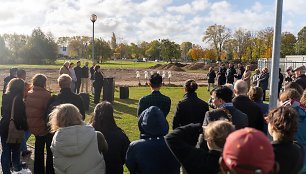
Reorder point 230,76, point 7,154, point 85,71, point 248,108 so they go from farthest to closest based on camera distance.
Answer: point 230,76, point 85,71, point 7,154, point 248,108

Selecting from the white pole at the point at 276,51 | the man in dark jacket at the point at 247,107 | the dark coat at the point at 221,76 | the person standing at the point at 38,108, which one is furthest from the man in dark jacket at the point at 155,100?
the dark coat at the point at 221,76

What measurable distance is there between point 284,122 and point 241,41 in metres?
88.3

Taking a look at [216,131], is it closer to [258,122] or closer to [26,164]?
[258,122]

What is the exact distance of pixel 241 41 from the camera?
88.2 m

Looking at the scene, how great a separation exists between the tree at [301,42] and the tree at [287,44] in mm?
1326

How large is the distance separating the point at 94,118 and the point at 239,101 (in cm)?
219

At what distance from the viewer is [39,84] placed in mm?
5906

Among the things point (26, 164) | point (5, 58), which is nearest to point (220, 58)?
point (5, 58)

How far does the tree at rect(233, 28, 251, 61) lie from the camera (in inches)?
3428

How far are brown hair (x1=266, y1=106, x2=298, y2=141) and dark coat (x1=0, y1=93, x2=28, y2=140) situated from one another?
165 inches

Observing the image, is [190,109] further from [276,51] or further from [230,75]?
[230,75]

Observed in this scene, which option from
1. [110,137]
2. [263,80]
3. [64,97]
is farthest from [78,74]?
[110,137]

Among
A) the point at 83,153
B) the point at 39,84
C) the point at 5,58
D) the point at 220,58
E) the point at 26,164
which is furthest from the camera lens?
the point at 220,58

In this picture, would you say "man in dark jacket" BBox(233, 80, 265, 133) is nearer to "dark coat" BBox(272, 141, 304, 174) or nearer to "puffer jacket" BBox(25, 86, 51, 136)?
"dark coat" BBox(272, 141, 304, 174)
